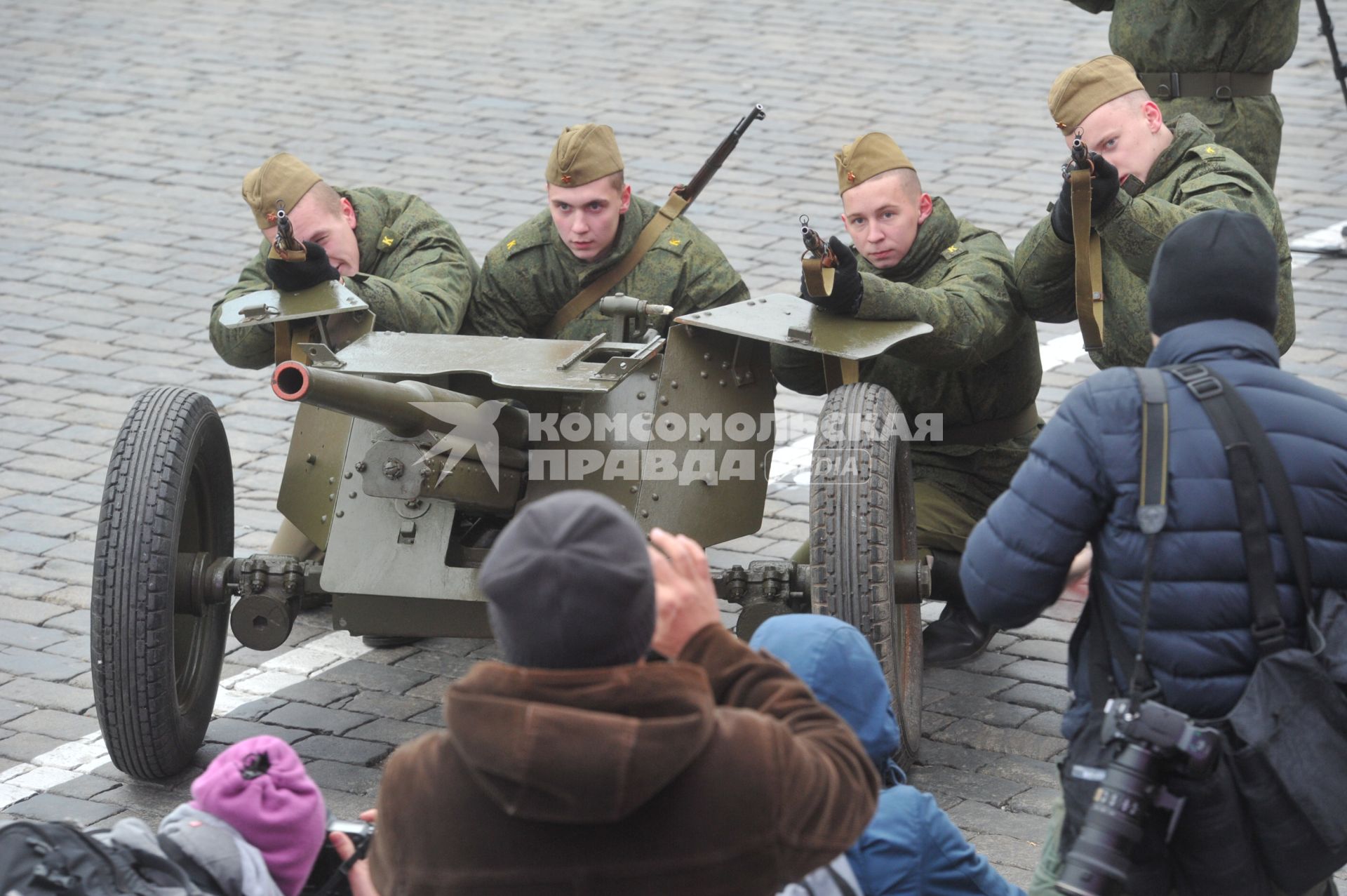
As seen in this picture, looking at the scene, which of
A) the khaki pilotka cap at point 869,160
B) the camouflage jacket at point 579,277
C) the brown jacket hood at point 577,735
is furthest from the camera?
the camouflage jacket at point 579,277

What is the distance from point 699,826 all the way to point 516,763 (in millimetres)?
259

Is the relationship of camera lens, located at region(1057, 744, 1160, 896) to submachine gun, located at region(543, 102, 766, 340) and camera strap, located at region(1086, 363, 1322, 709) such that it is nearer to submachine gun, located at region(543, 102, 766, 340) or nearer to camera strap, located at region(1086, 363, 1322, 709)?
camera strap, located at region(1086, 363, 1322, 709)

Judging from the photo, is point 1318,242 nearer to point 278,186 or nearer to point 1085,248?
point 1085,248

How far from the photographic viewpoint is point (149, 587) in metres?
4.29

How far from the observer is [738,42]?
12055 millimetres

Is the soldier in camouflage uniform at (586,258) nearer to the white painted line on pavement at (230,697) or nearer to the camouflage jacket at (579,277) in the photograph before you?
the camouflage jacket at (579,277)

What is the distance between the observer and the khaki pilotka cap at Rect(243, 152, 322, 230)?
17.4ft

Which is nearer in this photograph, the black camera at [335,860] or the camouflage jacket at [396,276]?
the black camera at [335,860]

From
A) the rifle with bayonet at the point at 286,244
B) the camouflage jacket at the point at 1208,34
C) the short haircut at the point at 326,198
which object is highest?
the camouflage jacket at the point at 1208,34

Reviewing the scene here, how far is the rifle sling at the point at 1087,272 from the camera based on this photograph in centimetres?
455

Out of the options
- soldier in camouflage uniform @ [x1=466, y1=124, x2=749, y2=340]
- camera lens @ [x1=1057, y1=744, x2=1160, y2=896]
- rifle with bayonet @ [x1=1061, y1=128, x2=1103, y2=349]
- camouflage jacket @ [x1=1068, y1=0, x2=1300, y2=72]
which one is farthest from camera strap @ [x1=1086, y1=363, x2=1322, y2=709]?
camouflage jacket @ [x1=1068, y1=0, x2=1300, y2=72]

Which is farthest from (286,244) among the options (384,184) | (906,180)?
(384,184)

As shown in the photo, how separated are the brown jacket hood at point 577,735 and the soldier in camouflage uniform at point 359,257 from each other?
2853mm

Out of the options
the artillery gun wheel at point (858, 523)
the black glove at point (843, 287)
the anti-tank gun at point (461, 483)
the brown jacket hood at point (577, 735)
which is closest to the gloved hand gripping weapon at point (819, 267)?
the black glove at point (843, 287)
